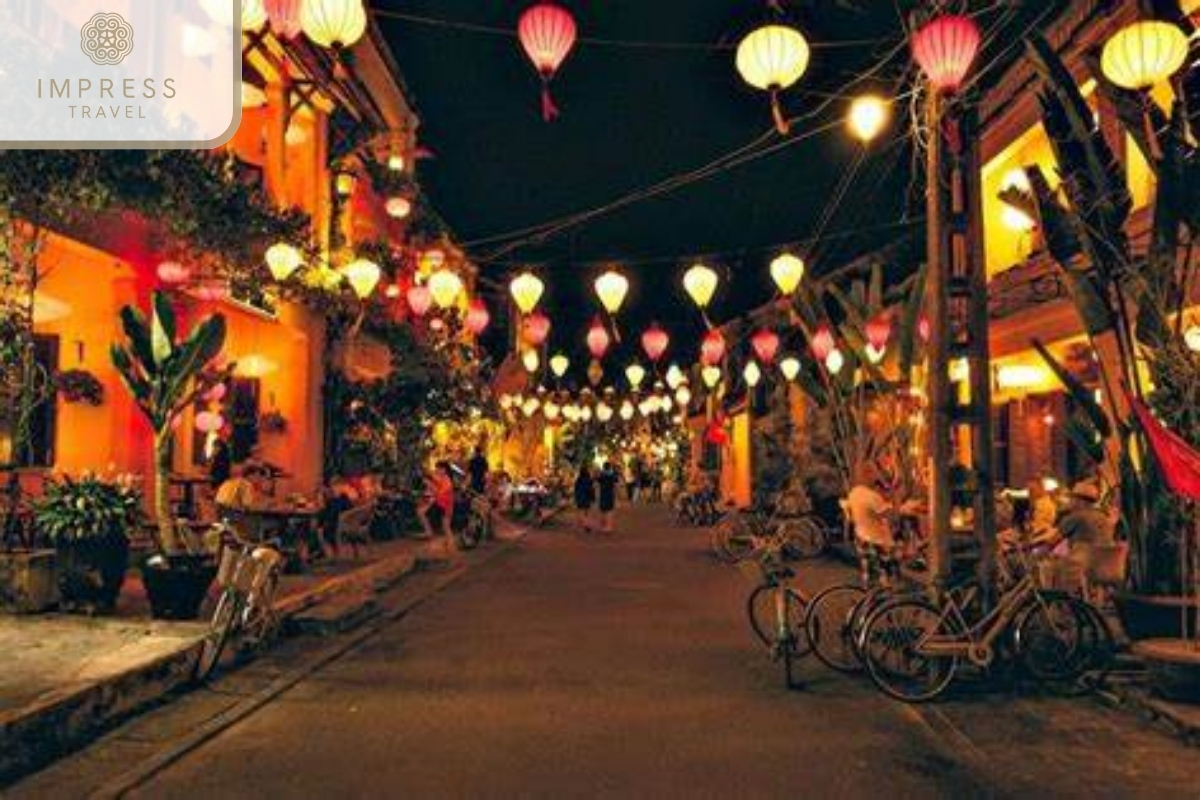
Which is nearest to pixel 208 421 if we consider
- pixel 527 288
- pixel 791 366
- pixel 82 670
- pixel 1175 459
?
pixel 527 288

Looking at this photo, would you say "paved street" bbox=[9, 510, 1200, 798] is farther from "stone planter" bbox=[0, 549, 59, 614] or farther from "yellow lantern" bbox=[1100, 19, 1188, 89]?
"yellow lantern" bbox=[1100, 19, 1188, 89]

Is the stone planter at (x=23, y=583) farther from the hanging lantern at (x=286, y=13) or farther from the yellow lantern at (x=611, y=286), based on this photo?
the yellow lantern at (x=611, y=286)

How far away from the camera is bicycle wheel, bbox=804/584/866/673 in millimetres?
10477

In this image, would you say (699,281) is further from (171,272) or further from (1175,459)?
(1175,459)

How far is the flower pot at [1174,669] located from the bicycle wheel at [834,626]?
225 cm

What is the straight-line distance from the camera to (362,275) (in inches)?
878

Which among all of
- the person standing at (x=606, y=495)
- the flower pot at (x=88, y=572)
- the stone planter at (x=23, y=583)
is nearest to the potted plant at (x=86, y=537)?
the flower pot at (x=88, y=572)

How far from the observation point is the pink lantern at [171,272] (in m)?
17.0

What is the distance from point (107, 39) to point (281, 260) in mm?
4664

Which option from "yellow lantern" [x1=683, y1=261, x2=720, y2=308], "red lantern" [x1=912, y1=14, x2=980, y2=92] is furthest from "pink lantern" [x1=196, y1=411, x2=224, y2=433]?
"red lantern" [x1=912, y1=14, x2=980, y2=92]

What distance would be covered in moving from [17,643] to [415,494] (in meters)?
17.4

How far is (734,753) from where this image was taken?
25.2ft

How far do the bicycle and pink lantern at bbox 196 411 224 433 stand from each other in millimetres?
9620

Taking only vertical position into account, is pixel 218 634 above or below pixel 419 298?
below
